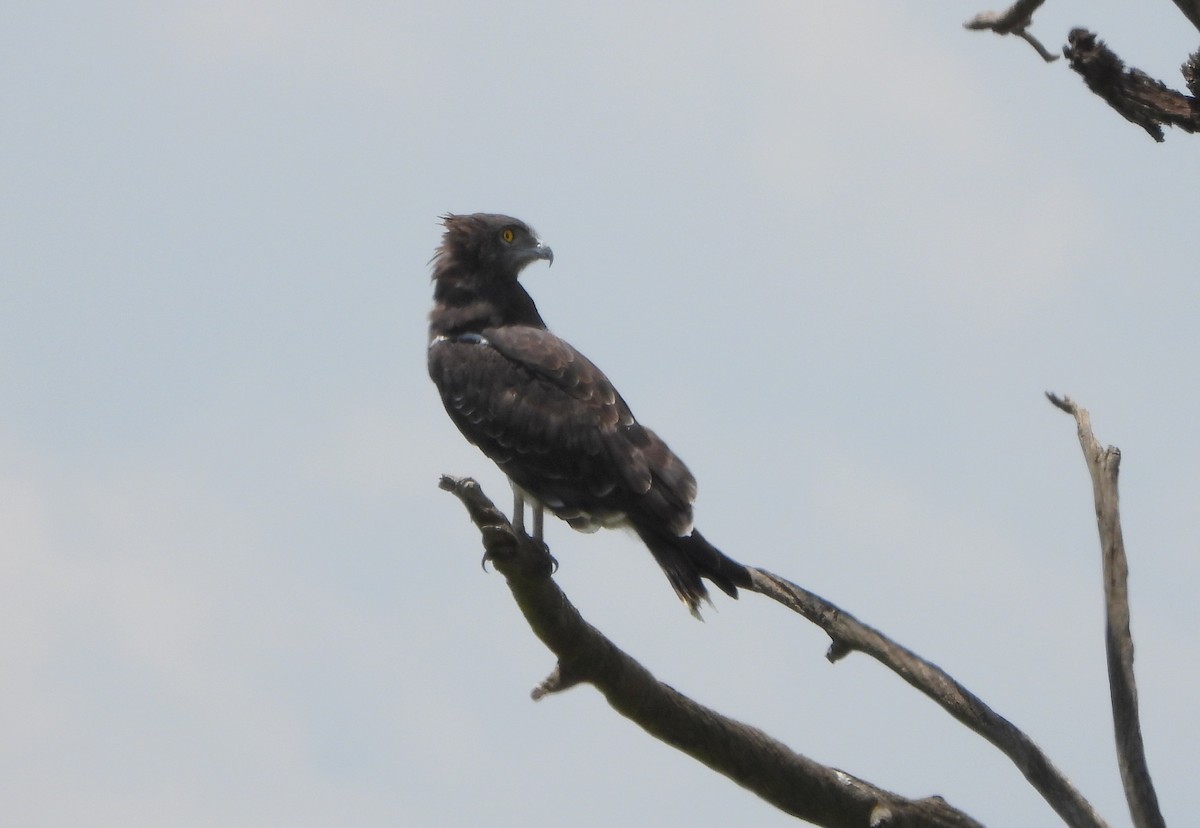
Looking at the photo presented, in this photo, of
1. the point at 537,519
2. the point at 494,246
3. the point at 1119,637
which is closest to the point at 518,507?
the point at 537,519

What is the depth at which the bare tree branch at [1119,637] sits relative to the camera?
627cm

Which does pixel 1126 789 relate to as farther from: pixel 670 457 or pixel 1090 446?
pixel 670 457

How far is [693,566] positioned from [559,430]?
1222 mm

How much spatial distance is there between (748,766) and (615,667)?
2.63 ft

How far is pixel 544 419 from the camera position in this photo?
832cm

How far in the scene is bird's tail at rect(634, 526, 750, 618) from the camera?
7273mm

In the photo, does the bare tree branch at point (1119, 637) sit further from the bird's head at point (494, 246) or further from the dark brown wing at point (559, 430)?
the bird's head at point (494, 246)

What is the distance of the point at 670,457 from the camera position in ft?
26.6

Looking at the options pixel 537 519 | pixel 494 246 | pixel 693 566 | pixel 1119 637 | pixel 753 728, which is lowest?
pixel 753 728

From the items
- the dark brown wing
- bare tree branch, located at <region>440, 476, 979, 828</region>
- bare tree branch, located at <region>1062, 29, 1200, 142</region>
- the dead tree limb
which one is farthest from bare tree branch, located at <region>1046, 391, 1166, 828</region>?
the dark brown wing

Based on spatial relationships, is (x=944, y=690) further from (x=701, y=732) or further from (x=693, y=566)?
(x=693, y=566)

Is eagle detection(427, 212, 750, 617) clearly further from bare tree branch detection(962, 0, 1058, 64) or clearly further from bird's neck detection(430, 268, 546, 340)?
bare tree branch detection(962, 0, 1058, 64)

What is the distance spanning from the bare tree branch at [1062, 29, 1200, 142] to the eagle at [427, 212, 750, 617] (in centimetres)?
278

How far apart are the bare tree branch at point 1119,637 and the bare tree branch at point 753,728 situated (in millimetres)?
250
